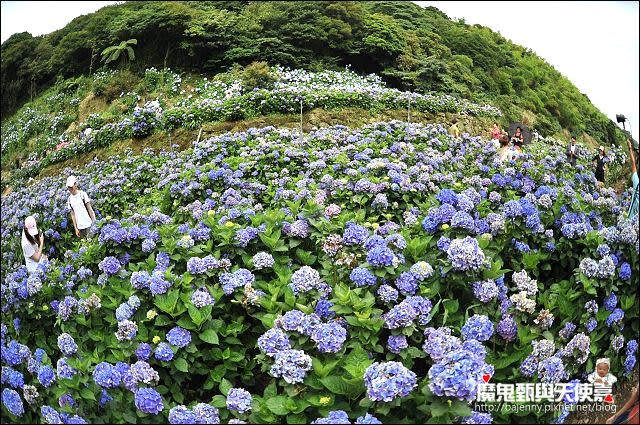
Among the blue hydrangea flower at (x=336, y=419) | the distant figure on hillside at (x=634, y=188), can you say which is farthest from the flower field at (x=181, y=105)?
the blue hydrangea flower at (x=336, y=419)

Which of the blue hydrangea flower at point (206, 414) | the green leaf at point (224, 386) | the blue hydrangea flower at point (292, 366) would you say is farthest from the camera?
the green leaf at point (224, 386)

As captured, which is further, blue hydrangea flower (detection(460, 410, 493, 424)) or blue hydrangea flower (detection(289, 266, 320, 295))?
blue hydrangea flower (detection(289, 266, 320, 295))

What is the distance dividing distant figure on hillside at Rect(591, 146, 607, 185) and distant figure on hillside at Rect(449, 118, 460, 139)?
1139 mm

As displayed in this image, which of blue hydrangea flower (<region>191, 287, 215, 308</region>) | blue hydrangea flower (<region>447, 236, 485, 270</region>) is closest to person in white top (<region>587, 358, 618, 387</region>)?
blue hydrangea flower (<region>447, 236, 485, 270</region>)

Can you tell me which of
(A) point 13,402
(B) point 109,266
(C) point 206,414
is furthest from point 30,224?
(C) point 206,414

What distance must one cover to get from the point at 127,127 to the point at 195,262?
4.48ft

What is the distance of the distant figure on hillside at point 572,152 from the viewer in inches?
211

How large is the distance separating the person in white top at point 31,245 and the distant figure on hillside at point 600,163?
177 inches

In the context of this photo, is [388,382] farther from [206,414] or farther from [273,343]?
[206,414]

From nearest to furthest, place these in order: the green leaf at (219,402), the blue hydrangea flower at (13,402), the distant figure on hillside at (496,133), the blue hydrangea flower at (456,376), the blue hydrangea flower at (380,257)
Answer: the blue hydrangea flower at (456,376), the green leaf at (219,402), the blue hydrangea flower at (380,257), the blue hydrangea flower at (13,402), the distant figure on hillside at (496,133)

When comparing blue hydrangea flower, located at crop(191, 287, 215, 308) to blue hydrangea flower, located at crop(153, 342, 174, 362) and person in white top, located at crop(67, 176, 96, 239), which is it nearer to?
blue hydrangea flower, located at crop(153, 342, 174, 362)

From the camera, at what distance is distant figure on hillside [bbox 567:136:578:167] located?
5.35m

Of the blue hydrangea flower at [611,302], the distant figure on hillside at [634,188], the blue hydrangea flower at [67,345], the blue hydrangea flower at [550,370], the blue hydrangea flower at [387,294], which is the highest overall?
the distant figure on hillside at [634,188]

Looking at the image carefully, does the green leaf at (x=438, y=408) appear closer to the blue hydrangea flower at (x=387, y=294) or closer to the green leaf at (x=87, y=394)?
the blue hydrangea flower at (x=387, y=294)
